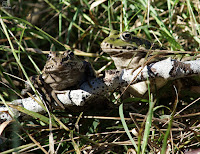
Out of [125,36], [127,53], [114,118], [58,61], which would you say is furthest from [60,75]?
[125,36]

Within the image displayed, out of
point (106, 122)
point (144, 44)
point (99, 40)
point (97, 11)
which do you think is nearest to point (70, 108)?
point (106, 122)

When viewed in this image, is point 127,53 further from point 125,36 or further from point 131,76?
point 131,76

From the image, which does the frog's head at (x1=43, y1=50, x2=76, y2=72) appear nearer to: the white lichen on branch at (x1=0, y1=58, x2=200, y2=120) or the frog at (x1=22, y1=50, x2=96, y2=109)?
the frog at (x1=22, y1=50, x2=96, y2=109)

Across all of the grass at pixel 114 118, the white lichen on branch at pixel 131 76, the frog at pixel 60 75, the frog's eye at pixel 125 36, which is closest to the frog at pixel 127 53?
the frog's eye at pixel 125 36

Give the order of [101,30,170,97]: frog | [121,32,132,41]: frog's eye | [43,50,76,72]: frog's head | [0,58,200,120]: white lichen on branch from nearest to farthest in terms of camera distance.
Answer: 1. [0,58,200,120]: white lichen on branch
2. [43,50,76,72]: frog's head
3. [101,30,170,97]: frog
4. [121,32,132,41]: frog's eye

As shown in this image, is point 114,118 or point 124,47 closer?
point 114,118

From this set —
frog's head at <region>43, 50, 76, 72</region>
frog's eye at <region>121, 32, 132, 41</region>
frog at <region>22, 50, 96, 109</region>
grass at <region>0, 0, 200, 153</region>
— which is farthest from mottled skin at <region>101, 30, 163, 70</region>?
frog's head at <region>43, 50, 76, 72</region>

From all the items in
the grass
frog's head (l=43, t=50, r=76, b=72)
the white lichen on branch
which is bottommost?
the grass
